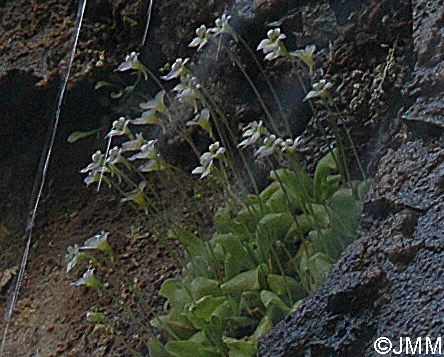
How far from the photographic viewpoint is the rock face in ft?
5.46

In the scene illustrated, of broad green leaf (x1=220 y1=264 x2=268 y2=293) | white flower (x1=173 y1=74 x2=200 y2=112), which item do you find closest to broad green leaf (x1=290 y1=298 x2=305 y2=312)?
broad green leaf (x1=220 y1=264 x2=268 y2=293)

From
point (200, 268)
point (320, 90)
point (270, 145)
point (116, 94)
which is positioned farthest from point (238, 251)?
point (116, 94)

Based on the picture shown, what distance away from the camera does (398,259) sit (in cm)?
174

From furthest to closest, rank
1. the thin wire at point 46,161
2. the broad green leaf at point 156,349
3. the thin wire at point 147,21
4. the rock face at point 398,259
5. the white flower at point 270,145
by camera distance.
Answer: the thin wire at point 147,21 → the thin wire at point 46,161 → the broad green leaf at point 156,349 → the white flower at point 270,145 → the rock face at point 398,259

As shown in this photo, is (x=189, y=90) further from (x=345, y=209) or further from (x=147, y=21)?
(x=147, y=21)

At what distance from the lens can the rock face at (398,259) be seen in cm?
167

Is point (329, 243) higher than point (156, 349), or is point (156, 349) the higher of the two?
point (329, 243)

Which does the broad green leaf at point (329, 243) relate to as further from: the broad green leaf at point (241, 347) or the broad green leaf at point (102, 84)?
the broad green leaf at point (102, 84)

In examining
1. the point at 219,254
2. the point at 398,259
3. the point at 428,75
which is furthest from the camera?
the point at 219,254

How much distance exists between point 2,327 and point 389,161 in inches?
59.8

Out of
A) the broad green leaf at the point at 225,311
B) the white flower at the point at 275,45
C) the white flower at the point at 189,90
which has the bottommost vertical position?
the broad green leaf at the point at 225,311

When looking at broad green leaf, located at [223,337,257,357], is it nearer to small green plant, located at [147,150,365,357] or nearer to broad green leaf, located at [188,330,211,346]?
small green plant, located at [147,150,365,357]

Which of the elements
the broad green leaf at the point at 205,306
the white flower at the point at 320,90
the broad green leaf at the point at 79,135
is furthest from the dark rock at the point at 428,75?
the broad green leaf at the point at 79,135

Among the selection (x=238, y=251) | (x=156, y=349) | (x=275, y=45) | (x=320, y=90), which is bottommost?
(x=156, y=349)
